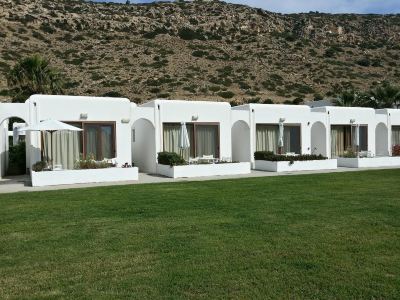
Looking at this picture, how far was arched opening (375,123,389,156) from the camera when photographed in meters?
28.1

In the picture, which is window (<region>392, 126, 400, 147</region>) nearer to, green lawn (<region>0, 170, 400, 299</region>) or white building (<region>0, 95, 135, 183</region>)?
white building (<region>0, 95, 135, 183</region>)

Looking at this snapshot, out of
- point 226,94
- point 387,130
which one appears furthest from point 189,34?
point 387,130

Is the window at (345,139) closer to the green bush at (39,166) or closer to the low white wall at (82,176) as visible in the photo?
the low white wall at (82,176)

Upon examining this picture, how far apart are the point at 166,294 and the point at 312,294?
1.63m

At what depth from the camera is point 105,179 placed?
683 inches

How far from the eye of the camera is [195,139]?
21.8 m

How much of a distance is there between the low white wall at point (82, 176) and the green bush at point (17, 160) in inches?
249

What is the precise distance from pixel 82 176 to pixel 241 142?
10.0 meters

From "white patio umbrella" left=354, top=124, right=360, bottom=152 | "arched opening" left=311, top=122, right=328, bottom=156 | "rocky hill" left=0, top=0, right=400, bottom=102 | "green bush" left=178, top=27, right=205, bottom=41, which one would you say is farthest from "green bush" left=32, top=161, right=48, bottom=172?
"green bush" left=178, top=27, right=205, bottom=41

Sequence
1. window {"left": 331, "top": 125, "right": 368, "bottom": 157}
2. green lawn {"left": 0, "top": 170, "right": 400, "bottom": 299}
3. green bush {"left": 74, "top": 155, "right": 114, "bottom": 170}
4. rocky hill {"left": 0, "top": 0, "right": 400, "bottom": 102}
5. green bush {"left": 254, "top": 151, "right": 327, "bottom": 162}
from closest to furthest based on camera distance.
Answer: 1. green lawn {"left": 0, "top": 170, "right": 400, "bottom": 299}
2. green bush {"left": 74, "top": 155, "right": 114, "bottom": 170}
3. green bush {"left": 254, "top": 151, "right": 327, "bottom": 162}
4. window {"left": 331, "top": 125, "right": 368, "bottom": 157}
5. rocky hill {"left": 0, "top": 0, "right": 400, "bottom": 102}

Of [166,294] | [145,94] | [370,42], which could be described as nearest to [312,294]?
[166,294]

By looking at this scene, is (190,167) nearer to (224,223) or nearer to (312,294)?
(224,223)

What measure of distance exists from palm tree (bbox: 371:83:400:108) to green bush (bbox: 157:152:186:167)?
69.9 ft

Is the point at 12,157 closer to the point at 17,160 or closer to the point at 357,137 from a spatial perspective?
the point at 17,160
